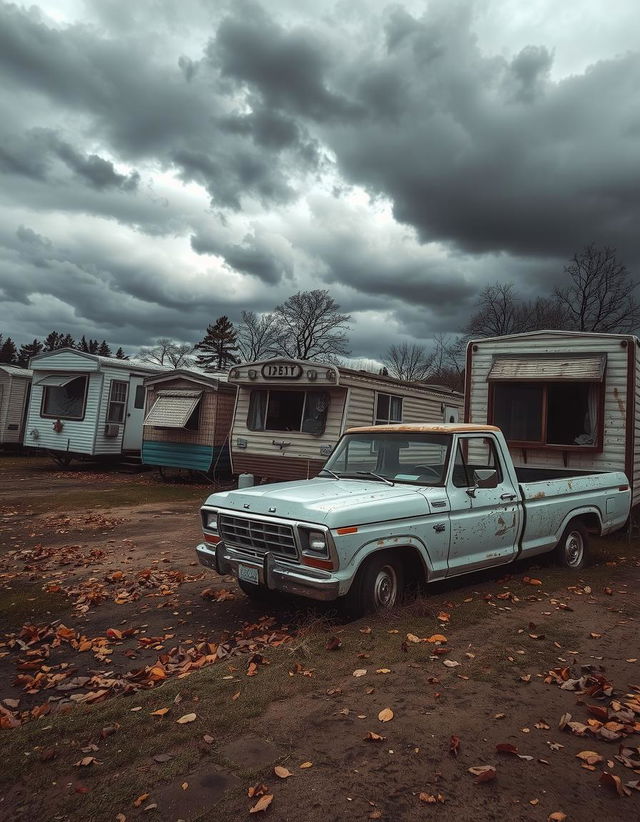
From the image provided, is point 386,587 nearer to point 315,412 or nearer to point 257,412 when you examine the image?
point 315,412

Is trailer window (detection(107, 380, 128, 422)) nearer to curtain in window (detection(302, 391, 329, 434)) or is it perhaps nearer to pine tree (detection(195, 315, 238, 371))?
curtain in window (detection(302, 391, 329, 434))

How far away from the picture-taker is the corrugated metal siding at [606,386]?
31.8 ft

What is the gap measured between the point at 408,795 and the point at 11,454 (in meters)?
25.0

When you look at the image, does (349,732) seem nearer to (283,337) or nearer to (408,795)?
(408,795)

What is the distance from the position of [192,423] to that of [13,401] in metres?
10.4

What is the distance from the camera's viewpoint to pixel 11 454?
23.7 metres

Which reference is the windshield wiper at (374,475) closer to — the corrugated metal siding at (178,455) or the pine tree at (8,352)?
the corrugated metal siding at (178,455)

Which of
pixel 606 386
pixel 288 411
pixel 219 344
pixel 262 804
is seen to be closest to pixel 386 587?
pixel 262 804

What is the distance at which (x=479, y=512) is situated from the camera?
18.4 ft

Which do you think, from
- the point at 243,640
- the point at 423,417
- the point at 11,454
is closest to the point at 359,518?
the point at 243,640

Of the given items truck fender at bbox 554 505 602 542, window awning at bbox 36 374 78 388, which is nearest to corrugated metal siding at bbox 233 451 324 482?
truck fender at bbox 554 505 602 542

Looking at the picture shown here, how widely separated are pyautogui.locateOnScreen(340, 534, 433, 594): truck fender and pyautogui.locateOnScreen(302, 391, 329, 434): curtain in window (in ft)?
25.9

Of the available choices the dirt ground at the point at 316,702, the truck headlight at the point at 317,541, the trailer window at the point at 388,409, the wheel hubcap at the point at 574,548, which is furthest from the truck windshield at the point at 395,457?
the trailer window at the point at 388,409

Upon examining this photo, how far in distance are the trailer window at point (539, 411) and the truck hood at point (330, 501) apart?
6035 mm
